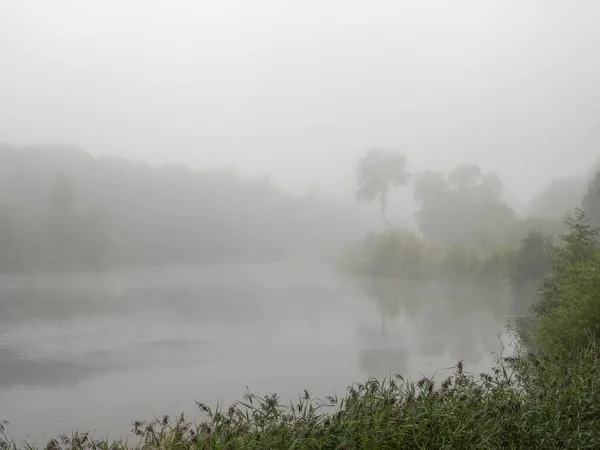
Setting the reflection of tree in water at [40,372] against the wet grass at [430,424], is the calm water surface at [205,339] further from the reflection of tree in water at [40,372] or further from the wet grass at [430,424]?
the wet grass at [430,424]

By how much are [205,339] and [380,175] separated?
71.8 ft

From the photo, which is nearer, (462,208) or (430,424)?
(430,424)

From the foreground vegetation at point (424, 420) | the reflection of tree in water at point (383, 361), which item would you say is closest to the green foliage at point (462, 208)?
the reflection of tree in water at point (383, 361)

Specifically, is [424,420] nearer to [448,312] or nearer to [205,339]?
[205,339]

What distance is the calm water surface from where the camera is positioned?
52.3 feet

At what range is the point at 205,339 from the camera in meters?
26.6

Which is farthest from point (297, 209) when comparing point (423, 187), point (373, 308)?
point (373, 308)

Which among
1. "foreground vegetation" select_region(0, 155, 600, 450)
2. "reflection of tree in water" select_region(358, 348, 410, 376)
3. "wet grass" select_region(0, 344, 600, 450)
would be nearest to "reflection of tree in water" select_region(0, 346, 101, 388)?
"reflection of tree in water" select_region(358, 348, 410, 376)

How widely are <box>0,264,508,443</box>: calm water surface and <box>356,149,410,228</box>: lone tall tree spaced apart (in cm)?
807

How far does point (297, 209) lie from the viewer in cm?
4328

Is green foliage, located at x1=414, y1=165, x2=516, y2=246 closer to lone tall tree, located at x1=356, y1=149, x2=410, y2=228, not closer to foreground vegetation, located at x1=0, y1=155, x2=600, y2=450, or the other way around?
lone tall tree, located at x1=356, y1=149, x2=410, y2=228

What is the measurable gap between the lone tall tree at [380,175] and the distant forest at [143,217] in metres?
2.05

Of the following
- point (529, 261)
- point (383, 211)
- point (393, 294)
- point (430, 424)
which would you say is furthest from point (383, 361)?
point (383, 211)

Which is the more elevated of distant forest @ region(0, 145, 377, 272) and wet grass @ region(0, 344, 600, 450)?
distant forest @ region(0, 145, 377, 272)
